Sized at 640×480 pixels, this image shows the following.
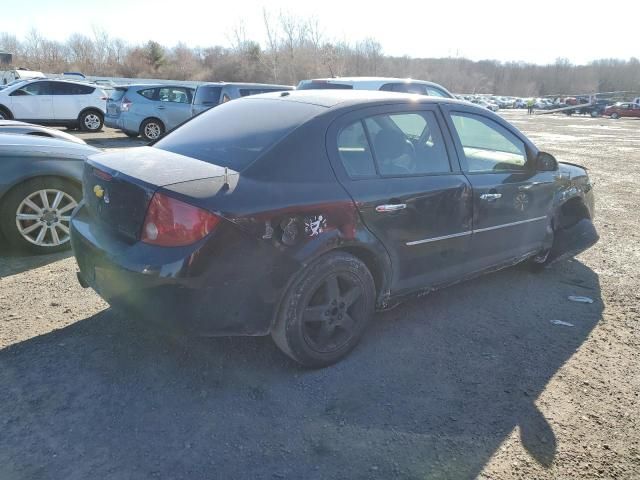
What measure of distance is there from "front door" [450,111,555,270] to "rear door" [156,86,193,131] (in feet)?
37.6

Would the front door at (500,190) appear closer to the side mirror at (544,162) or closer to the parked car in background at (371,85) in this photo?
the side mirror at (544,162)

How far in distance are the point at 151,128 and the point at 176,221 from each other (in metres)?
12.8

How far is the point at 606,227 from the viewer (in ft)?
21.6

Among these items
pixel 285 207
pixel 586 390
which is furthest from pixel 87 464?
pixel 586 390

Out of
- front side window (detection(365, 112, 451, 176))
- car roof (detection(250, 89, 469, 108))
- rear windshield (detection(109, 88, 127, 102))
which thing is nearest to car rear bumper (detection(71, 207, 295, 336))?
front side window (detection(365, 112, 451, 176))

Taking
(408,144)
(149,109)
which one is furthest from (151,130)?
(408,144)

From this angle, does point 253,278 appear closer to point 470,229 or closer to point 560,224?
point 470,229

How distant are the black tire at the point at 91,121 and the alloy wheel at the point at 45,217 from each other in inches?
509

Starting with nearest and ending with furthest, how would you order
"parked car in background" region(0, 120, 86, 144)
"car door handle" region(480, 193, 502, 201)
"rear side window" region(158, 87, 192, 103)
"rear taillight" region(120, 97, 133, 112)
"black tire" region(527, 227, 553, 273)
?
"car door handle" region(480, 193, 502, 201), "black tire" region(527, 227, 553, 273), "parked car in background" region(0, 120, 86, 144), "rear taillight" region(120, 97, 133, 112), "rear side window" region(158, 87, 192, 103)

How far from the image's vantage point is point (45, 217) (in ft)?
15.4

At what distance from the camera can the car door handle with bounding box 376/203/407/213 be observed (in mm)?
3082

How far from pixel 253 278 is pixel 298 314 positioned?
0.39 m

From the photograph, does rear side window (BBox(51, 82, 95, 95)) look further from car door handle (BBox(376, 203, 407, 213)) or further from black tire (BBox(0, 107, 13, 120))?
car door handle (BBox(376, 203, 407, 213))

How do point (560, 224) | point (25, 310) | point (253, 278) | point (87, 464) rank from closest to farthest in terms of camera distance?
point (87, 464) → point (253, 278) → point (25, 310) → point (560, 224)
